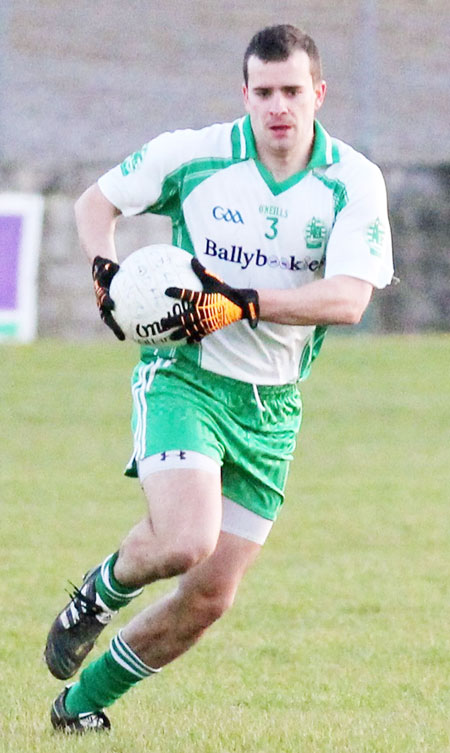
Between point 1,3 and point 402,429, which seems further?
point 1,3

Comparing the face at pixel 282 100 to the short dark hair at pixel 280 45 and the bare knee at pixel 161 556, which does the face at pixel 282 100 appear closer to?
the short dark hair at pixel 280 45

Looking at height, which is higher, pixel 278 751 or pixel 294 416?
pixel 294 416

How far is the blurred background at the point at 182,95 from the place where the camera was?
1698cm

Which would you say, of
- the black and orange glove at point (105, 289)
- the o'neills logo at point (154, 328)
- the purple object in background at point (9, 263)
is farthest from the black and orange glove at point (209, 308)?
the purple object in background at point (9, 263)

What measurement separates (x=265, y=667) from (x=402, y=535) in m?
2.95

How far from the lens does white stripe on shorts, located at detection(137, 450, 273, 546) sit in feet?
15.9

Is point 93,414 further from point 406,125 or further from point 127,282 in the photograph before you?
point 127,282

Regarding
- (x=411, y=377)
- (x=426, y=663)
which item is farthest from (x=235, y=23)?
(x=426, y=663)

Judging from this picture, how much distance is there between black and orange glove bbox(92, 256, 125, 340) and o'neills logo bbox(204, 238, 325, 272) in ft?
1.16

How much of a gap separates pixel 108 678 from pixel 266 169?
170 centimetres

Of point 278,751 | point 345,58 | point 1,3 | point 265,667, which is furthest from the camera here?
point 345,58

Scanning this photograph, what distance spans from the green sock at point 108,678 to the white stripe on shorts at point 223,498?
50 centimetres

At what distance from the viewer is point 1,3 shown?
54.9ft

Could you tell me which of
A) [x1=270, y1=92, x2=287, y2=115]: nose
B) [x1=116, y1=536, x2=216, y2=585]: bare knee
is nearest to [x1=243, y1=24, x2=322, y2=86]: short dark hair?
[x1=270, y1=92, x2=287, y2=115]: nose
